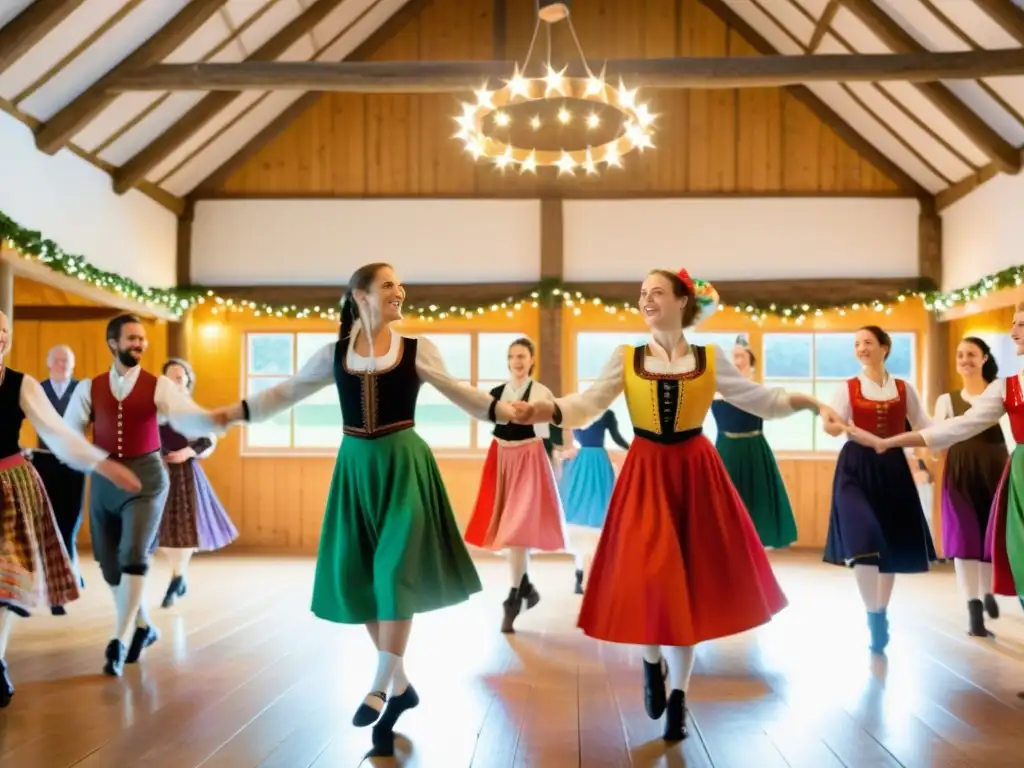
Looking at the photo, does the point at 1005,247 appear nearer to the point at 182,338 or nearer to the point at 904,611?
the point at 904,611

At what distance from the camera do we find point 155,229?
8.09m

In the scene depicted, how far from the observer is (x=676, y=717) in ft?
9.75

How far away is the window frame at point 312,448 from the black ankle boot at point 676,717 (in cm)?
555

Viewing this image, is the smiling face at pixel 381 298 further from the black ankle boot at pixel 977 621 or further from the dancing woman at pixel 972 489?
the black ankle boot at pixel 977 621

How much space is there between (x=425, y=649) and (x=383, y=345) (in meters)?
1.89

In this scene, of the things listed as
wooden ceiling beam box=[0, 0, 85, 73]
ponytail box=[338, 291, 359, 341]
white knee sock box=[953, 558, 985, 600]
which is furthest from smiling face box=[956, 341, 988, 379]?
wooden ceiling beam box=[0, 0, 85, 73]

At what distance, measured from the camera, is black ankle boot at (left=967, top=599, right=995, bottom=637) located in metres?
4.71

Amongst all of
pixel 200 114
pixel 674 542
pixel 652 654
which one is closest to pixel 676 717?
pixel 652 654

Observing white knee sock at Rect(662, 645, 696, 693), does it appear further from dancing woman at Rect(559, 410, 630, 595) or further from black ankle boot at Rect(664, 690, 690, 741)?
dancing woman at Rect(559, 410, 630, 595)

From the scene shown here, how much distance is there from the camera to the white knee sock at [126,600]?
12.9 ft

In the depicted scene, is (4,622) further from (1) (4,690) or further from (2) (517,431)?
(2) (517,431)

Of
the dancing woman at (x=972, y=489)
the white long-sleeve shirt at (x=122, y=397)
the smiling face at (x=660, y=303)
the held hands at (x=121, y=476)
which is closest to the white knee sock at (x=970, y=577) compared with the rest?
the dancing woman at (x=972, y=489)

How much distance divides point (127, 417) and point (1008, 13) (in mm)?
5624

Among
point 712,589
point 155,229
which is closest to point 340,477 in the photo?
point 712,589
